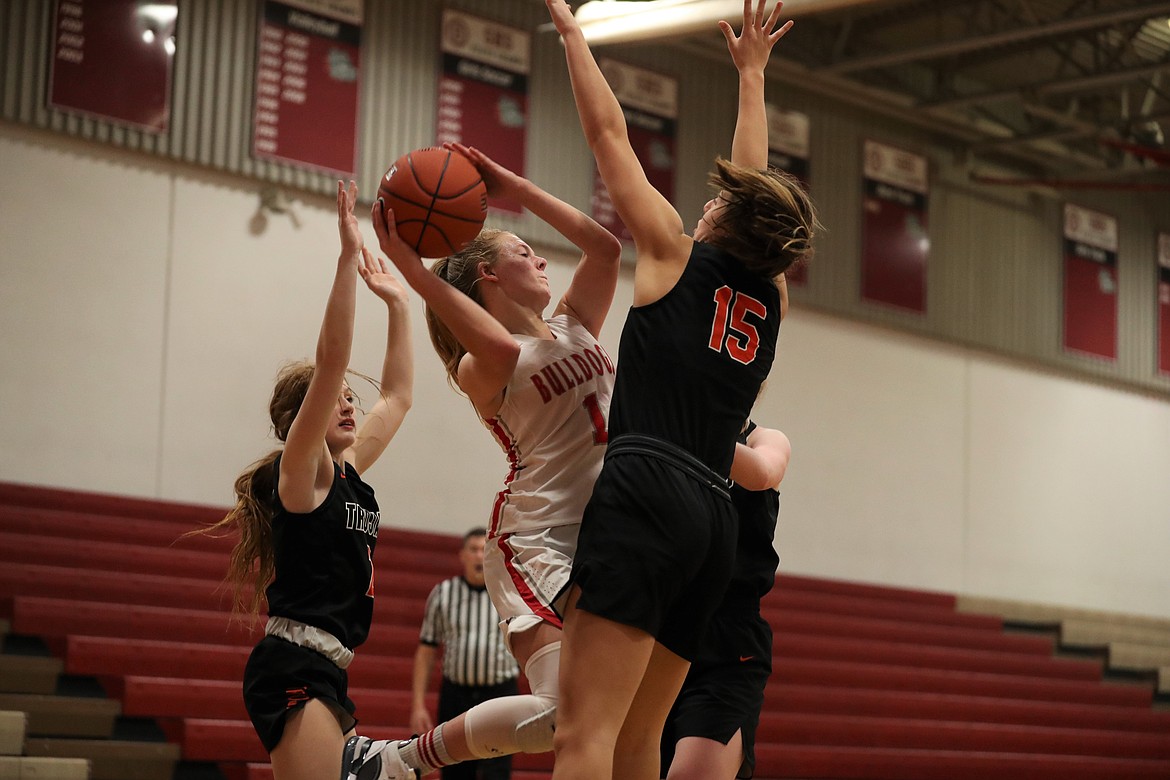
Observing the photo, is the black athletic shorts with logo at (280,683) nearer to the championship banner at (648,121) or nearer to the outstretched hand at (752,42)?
the outstretched hand at (752,42)

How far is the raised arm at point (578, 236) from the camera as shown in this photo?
11.5ft

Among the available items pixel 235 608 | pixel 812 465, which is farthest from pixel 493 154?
pixel 235 608

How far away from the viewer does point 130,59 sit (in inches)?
398

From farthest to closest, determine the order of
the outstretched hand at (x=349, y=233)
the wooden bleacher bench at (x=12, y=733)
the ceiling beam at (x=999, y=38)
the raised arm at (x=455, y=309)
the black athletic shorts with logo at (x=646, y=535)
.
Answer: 1. the ceiling beam at (x=999, y=38)
2. the wooden bleacher bench at (x=12, y=733)
3. the outstretched hand at (x=349, y=233)
4. the raised arm at (x=455, y=309)
5. the black athletic shorts with logo at (x=646, y=535)

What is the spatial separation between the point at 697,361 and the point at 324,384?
1.17 metres

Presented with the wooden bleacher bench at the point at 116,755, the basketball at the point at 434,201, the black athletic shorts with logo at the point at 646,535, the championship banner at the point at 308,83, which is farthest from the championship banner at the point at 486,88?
the black athletic shorts with logo at the point at 646,535

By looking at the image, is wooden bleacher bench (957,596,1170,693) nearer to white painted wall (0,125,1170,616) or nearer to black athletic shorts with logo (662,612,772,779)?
white painted wall (0,125,1170,616)

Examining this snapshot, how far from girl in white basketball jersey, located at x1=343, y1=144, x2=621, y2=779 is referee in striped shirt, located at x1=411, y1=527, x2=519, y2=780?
3316 millimetres

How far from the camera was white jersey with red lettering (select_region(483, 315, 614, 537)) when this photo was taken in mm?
3635

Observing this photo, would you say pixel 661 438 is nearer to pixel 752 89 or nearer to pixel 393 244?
pixel 393 244

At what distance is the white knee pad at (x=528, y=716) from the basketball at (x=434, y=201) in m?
1.14

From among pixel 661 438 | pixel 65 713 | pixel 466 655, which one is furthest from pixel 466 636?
pixel 661 438

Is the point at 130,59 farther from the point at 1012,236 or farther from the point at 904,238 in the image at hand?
the point at 1012,236

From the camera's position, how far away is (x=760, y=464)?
3.62 m
